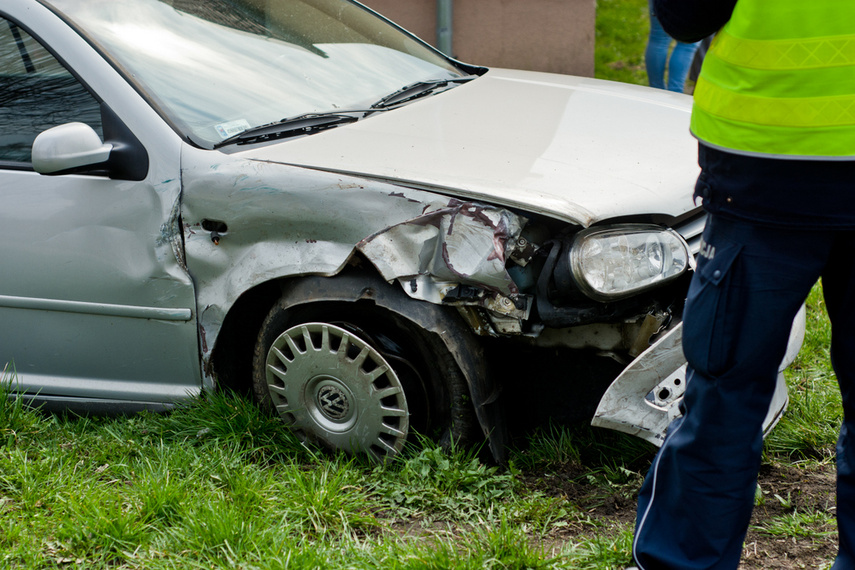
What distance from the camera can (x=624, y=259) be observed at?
87.4 inches

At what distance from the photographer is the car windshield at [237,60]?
2.65 m

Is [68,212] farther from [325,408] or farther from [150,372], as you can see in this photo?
[325,408]

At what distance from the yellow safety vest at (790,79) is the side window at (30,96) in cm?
189

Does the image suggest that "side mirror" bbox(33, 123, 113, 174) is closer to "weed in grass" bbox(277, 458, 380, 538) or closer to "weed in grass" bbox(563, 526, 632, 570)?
"weed in grass" bbox(277, 458, 380, 538)

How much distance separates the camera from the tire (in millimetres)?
2424

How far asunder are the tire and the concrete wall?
466cm

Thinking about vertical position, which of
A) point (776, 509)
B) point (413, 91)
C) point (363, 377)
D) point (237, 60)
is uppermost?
point (237, 60)

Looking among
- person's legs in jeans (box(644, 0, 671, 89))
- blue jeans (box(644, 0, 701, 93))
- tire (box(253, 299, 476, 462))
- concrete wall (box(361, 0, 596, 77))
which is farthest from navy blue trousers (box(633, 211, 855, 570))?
concrete wall (box(361, 0, 596, 77))

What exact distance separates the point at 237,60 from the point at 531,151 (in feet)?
3.48

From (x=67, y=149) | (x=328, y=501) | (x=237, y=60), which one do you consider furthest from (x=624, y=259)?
(x=67, y=149)

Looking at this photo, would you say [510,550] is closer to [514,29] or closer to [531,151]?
[531,151]

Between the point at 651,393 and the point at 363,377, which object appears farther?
the point at 363,377

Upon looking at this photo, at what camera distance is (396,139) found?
258 centimetres

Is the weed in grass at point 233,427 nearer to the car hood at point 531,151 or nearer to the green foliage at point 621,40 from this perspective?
the car hood at point 531,151
